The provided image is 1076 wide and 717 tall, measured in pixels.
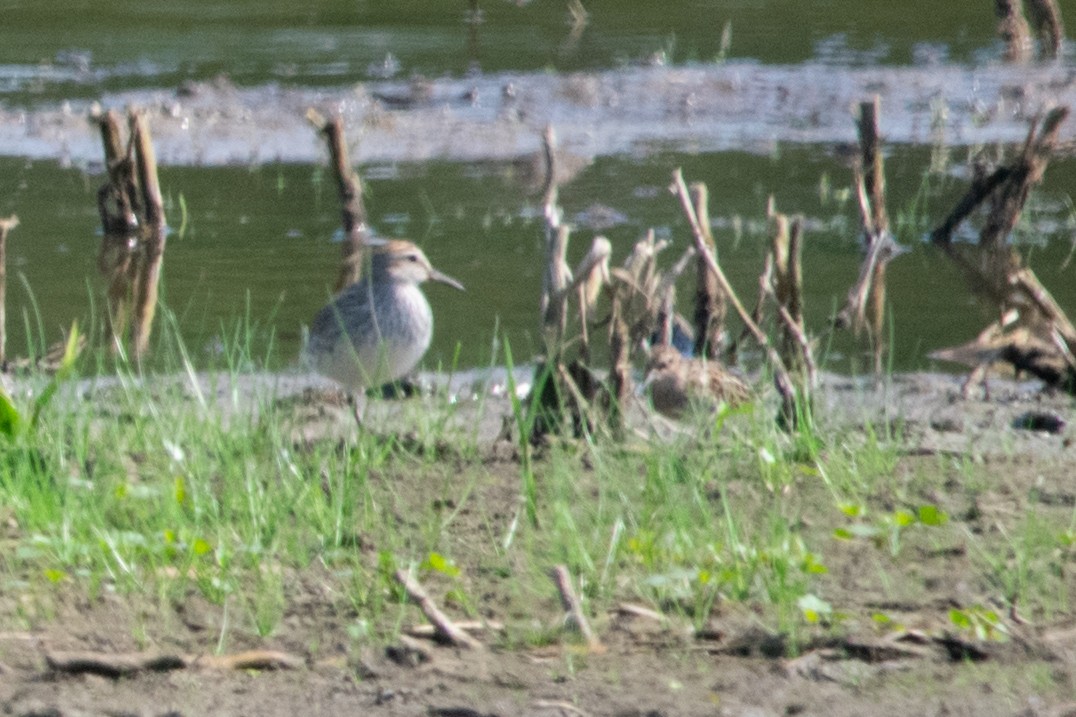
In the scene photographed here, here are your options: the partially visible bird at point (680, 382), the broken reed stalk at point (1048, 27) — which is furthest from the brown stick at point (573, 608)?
the broken reed stalk at point (1048, 27)

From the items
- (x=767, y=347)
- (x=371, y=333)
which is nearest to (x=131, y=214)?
(x=371, y=333)

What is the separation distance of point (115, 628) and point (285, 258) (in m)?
6.00

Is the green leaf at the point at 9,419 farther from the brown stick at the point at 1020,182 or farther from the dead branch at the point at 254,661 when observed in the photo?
the brown stick at the point at 1020,182

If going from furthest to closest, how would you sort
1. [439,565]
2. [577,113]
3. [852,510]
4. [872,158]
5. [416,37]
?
[416,37] < [577,113] < [872,158] < [852,510] < [439,565]

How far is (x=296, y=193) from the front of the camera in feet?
39.1

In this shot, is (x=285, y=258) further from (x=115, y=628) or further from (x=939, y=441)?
(x=115, y=628)

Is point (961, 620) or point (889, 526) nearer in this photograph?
point (961, 620)

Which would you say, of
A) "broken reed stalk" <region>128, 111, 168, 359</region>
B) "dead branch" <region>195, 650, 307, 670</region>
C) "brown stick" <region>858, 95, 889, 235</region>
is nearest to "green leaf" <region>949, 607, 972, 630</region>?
"dead branch" <region>195, 650, 307, 670</region>

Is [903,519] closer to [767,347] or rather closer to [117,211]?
[767,347]

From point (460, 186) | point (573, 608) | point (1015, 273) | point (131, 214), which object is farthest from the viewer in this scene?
point (460, 186)

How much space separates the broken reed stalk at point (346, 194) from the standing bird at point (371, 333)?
2.88 meters

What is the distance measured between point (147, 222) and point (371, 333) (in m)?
4.29

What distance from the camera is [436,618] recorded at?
392 centimetres

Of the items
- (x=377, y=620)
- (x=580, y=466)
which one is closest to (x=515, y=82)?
(x=580, y=466)
